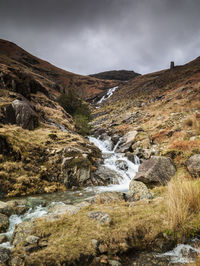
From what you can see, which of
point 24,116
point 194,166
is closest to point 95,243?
point 194,166

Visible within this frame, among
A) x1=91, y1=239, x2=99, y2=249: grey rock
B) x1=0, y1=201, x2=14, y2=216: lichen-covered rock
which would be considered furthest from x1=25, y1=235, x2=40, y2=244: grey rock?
x1=0, y1=201, x2=14, y2=216: lichen-covered rock

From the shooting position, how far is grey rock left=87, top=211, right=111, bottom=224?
14.7ft

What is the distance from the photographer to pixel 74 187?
35.6ft

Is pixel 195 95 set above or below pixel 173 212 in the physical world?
above

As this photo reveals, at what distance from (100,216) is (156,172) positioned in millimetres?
6011

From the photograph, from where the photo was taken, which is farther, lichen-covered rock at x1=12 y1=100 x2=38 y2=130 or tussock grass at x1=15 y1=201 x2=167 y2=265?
lichen-covered rock at x1=12 y1=100 x2=38 y2=130

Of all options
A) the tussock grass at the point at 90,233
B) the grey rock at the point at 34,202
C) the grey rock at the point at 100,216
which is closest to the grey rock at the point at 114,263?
the tussock grass at the point at 90,233

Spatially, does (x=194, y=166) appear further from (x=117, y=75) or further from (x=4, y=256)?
(x=117, y=75)

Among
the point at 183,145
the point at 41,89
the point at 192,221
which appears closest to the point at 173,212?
the point at 192,221

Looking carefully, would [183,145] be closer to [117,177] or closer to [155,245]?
[117,177]

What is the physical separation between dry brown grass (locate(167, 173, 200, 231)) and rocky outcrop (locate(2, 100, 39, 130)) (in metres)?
15.1

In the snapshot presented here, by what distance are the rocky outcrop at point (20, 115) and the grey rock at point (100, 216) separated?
43.9 ft

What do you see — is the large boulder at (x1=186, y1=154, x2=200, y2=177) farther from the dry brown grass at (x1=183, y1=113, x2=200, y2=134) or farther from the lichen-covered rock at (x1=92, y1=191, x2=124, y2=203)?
the dry brown grass at (x1=183, y1=113, x2=200, y2=134)

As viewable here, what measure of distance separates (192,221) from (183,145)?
1007 cm
